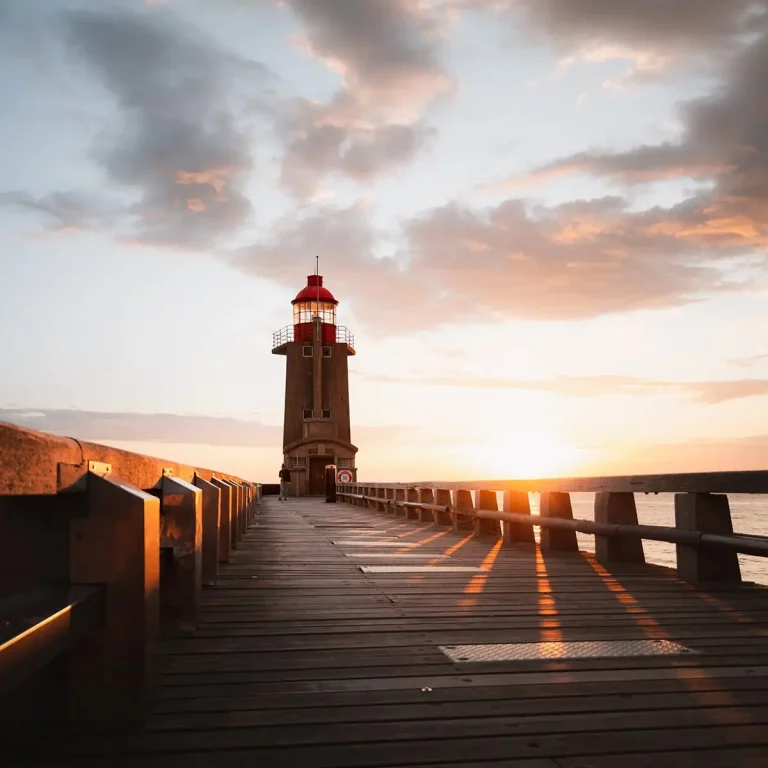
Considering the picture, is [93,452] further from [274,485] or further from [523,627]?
[274,485]

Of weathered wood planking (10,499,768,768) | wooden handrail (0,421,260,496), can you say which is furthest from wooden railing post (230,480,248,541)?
wooden handrail (0,421,260,496)

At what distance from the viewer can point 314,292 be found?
48906mm

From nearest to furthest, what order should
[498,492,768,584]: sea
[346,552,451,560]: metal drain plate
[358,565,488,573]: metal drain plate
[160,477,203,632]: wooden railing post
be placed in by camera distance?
[160,477,203,632]: wooden railing post → [358,565,488,573]: metal drain plate → [346,552,451,560]: metal drain plate → [498,492,768,584]: sea

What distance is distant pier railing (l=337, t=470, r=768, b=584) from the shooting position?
551 centimetres

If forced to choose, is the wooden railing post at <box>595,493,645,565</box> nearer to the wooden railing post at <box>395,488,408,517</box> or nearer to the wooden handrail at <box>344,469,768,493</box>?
the wooden handrail at <box>344,469,768,493</box>

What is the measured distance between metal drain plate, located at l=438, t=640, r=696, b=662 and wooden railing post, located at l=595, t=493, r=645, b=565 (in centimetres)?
346

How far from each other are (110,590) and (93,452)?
0.44 metres

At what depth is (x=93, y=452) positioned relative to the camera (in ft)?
7.98

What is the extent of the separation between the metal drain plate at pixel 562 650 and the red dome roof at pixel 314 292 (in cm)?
4563

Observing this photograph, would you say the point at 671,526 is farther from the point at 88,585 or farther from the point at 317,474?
the point at 317,474

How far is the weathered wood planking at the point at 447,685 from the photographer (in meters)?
2.28

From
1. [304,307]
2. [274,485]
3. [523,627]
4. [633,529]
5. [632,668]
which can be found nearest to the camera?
[632,668]

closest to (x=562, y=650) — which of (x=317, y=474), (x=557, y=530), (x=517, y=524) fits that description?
(x=557, y=530)

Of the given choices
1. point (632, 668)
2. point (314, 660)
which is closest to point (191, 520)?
point (314, 660)
